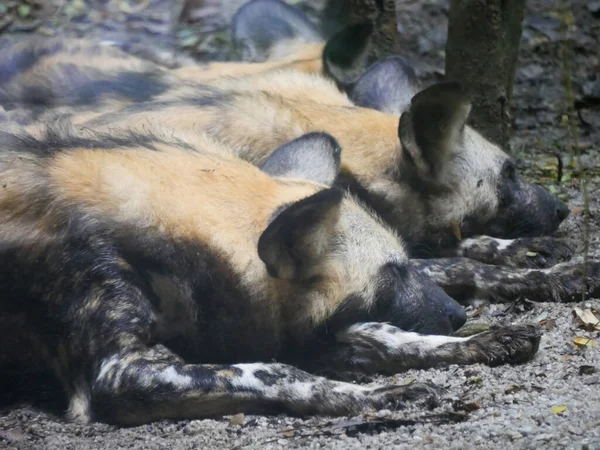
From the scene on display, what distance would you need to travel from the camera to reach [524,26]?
7.46 m

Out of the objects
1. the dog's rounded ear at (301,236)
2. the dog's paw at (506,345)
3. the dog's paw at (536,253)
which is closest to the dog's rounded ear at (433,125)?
the dog's paw at (536,253)

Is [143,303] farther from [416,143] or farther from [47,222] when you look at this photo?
[416,143]

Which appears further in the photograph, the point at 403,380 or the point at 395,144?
the point at 395,144

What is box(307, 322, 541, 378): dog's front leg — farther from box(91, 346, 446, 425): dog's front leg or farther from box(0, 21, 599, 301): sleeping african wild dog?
box(0, 21, 599, 301): sleeping african wild dog

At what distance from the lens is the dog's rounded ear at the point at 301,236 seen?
10.2 feet

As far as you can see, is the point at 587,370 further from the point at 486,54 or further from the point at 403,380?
the point at 486,54

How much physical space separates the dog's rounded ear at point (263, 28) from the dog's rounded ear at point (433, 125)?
2.08 meters

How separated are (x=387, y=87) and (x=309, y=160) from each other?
162cm

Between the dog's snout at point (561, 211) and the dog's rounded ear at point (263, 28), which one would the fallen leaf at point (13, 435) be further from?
the dog's rounded ear at point (263, 28)

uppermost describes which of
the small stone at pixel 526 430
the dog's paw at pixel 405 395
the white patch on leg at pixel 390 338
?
the small stone at pixel 526 430

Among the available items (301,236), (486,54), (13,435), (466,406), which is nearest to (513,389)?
(466,406)

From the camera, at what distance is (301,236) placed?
3232 millimetres

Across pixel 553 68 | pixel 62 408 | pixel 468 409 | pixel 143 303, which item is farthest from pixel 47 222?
pixel 553 68

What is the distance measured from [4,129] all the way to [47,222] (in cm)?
63
